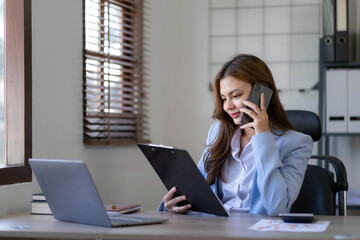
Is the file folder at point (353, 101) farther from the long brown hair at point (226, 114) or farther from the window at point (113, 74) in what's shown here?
the long brown hair at point (226, 114)

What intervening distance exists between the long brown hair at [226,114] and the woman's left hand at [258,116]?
101mm

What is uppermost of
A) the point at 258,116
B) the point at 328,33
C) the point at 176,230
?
the point at 328,33

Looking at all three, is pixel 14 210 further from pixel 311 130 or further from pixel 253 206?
pixel 311 130

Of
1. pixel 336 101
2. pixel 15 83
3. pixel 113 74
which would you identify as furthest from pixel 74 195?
pixel 336 101

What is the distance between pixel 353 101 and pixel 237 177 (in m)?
1.60

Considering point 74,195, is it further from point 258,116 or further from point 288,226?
point 258,116

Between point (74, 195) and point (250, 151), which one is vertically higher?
point (250, 151)

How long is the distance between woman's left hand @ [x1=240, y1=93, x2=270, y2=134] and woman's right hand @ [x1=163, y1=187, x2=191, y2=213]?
35 cm

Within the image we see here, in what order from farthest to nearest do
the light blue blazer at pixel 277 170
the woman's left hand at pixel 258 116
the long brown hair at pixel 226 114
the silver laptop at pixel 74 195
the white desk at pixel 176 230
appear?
1. the long brown hair at pixel 226 114
2. the woman's left hand at pixel 258 116
3. the light blue blazer at pixel 277 170
4. the silver laptop at pixel 74 195
5. the white desk at pixel 176 230

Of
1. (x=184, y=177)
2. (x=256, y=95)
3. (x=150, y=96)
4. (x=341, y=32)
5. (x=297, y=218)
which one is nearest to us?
(x=297, y=218)

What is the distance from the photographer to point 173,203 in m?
2.07

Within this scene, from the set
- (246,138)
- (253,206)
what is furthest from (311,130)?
(253,206)

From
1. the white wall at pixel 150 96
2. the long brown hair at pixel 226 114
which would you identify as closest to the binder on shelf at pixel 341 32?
the white wall at pixel 150 96

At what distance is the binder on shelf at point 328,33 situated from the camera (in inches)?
142
